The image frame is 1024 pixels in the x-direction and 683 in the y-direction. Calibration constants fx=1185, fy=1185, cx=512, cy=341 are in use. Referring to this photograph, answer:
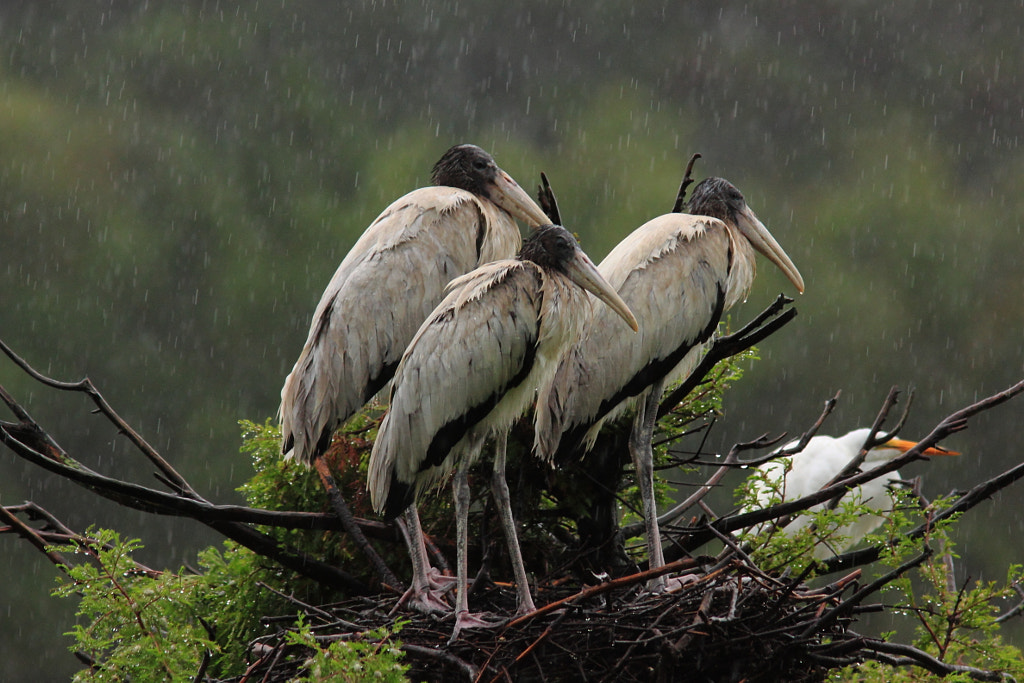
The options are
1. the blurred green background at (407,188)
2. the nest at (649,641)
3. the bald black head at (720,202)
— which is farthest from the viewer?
the blurred green background at (407,188)

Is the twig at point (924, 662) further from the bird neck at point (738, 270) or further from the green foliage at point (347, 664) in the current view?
the bird neck at point (738, 270)

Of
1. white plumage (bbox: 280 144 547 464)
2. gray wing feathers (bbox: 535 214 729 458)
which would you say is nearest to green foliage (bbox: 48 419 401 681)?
white plumage (bbox: 280 144 547 464)

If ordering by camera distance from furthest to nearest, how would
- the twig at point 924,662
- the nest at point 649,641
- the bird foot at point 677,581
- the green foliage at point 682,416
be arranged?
1. the green foliage at point 682,416
2. the bird foot at point 677,581
3. the nest at point 649,641
4. the twig at point 924,662

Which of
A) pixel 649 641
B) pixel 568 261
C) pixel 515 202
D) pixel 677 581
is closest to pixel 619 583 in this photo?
pixel 649 641

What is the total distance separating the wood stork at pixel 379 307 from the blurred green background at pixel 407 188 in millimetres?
7184

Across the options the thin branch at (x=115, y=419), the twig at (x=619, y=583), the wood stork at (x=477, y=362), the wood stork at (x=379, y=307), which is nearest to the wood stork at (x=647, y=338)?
the wood stork at (x=477, y=362)

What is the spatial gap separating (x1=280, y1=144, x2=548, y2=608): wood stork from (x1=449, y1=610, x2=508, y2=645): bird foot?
0.86 ft

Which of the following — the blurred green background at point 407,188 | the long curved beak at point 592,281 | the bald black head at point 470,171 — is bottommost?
the blurred green background at point 407,188

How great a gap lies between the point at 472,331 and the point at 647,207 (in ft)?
28.8

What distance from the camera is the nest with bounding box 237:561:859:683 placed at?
2604 millimetres

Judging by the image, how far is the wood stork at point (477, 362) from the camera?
2.99 meters

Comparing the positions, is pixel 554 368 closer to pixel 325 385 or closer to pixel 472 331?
pixel 472 331

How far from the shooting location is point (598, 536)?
131 inches

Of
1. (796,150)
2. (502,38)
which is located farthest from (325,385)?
(502,38)
